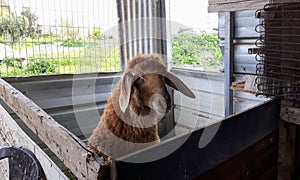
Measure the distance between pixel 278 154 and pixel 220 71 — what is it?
1.38 m

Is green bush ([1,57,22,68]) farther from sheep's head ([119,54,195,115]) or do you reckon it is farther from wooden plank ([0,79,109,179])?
sheep's head ([119,54,195,115])

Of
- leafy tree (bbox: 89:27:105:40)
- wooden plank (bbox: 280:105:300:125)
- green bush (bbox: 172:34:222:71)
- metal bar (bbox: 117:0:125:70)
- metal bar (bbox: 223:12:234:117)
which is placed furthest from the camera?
metal bar (bbox: 117:0:125:70)

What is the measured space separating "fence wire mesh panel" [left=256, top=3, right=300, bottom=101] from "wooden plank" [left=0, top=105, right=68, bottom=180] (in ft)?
3.89

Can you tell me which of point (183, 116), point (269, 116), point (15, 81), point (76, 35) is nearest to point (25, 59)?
point (15, 81)

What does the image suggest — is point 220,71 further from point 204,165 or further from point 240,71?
point 204,165

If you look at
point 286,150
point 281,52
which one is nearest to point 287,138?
point 286,150

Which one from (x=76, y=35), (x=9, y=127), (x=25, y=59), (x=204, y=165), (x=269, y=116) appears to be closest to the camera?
(x=204, y=165)

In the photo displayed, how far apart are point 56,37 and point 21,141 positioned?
189cm

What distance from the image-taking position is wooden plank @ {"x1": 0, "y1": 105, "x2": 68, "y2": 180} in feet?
3.64

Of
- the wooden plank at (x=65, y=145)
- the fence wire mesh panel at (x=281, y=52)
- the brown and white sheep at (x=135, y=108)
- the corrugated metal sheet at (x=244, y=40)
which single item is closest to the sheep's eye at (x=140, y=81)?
the brown and white sheep at (x=135, y=108)

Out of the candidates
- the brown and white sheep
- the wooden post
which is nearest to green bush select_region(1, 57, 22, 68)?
the brown and white sheep

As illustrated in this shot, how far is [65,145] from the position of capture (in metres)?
0.91

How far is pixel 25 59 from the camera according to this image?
3.09 metres

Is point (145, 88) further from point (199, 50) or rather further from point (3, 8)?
point (3, 8)
